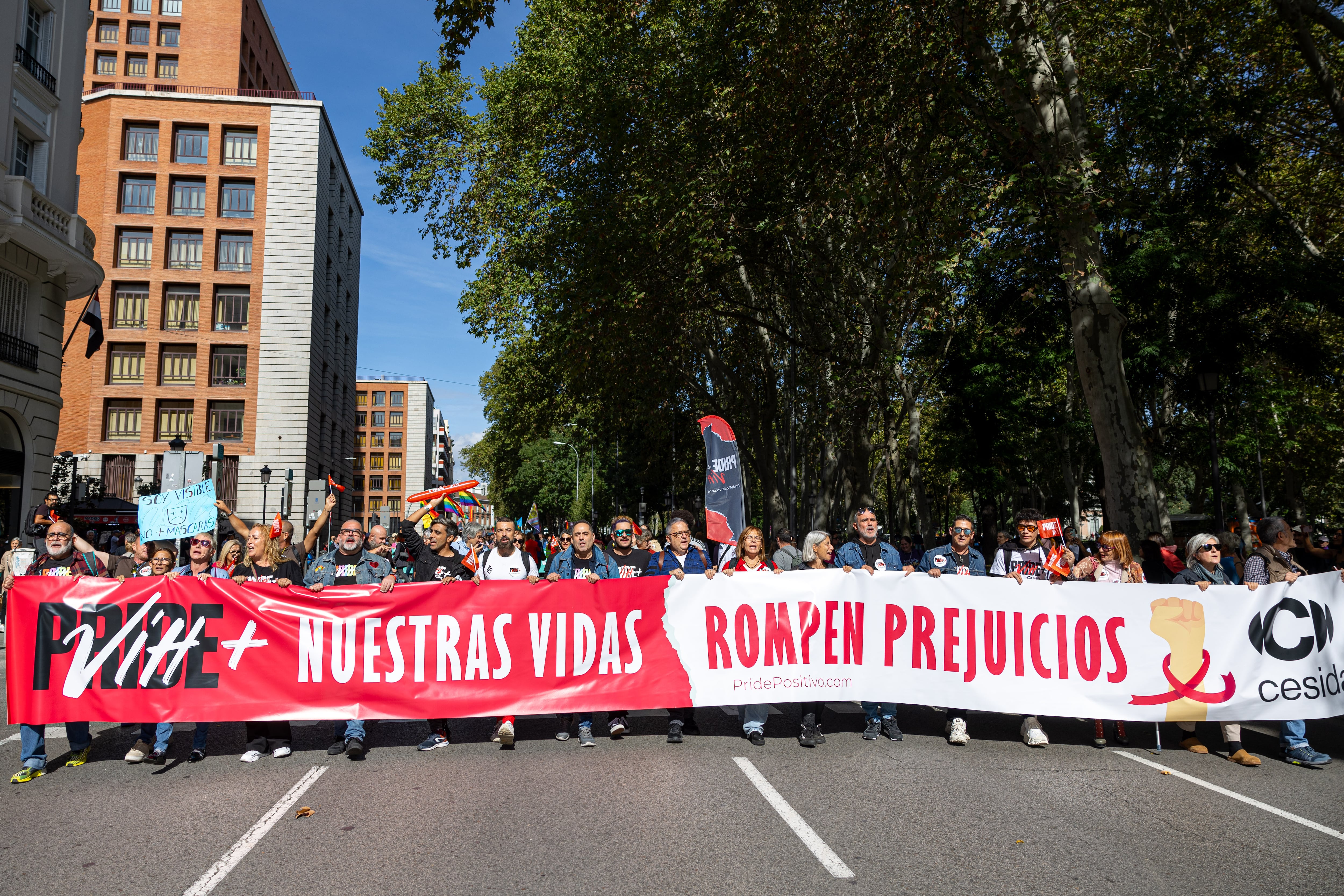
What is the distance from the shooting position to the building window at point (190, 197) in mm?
41750

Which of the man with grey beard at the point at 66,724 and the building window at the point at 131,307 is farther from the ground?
the building window at the point at 131,307

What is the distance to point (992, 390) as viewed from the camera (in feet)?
83.0

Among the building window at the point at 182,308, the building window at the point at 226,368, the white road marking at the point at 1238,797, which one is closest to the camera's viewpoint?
the white road marking at the point at 1238,797

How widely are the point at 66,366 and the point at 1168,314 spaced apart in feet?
146

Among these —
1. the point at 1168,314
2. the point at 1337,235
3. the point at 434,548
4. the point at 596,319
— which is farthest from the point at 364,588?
the point at 1337,235

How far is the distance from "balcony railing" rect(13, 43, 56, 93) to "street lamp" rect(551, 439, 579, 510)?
41416mm

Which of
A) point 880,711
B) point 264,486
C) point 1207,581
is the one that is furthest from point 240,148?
point 1207,581

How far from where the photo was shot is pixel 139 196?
4144cm

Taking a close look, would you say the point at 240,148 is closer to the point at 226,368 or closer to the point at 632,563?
the point at 226,368

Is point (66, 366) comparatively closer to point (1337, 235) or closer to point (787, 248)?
point (787, 248)

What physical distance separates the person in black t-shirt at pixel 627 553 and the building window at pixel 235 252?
132 ft

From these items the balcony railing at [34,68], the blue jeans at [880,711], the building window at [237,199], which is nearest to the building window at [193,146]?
the building window at [237,199]

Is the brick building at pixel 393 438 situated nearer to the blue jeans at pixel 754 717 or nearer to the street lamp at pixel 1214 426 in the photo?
the street lamp at pixel 1214 426

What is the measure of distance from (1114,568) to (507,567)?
537 centimetres
